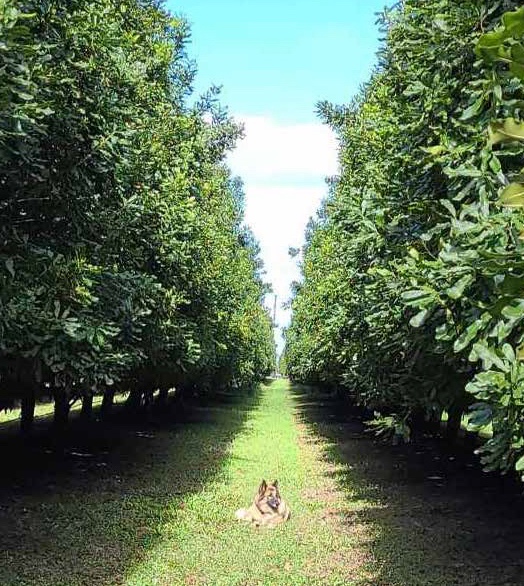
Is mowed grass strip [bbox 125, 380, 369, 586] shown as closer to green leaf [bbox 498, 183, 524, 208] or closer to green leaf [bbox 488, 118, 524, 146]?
green leaf [bbox 498, 183, 524, 208]

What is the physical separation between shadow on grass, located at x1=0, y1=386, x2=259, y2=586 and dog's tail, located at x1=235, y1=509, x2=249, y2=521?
3.33ft

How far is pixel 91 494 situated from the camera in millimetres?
11641

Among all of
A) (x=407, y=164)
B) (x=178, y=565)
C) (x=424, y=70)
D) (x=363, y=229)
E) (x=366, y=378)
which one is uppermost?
(x=424, y=70)

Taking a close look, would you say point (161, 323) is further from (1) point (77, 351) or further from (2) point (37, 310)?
(2) point (37, 310)

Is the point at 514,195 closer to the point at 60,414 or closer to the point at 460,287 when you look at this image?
the point at 460,287

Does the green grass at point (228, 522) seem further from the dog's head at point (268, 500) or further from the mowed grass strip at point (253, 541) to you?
the dog's head at point (268, 500)

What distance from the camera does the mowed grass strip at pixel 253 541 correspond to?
24.4 feet

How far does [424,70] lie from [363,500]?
720cm

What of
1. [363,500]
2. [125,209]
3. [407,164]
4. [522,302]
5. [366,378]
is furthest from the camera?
[363,500]

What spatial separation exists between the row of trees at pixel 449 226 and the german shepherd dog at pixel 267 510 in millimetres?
1912

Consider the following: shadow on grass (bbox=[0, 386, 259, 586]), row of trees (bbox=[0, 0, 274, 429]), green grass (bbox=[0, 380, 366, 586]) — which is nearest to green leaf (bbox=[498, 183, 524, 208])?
row of trees (bbox=[0, 0, 274, 429])

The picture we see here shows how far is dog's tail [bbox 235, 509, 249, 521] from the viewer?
9915 millimetres

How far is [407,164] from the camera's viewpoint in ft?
24.8

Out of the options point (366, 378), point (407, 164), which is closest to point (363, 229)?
point (407, 164)
